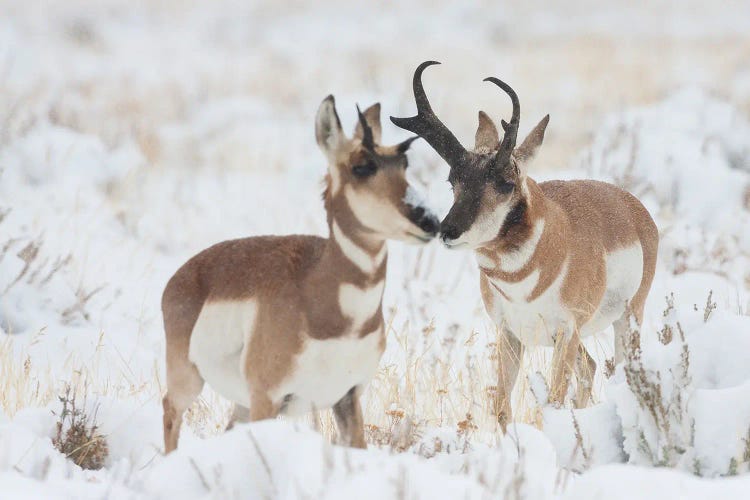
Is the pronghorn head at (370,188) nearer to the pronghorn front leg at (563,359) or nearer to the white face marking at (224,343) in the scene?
the white face marking at (224,343)

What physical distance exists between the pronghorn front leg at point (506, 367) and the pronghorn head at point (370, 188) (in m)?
1.99

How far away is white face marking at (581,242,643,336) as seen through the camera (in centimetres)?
506

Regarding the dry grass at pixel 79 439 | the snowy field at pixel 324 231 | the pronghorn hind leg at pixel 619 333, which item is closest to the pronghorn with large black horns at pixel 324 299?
the snowy field at pixel 324 231

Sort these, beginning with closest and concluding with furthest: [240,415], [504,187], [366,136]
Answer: [366,136] < [240,415] < [504,187]

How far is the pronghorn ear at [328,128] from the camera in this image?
2.91 metres

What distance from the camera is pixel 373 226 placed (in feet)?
9.37

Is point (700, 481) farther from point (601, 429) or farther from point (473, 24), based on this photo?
point (473, 24)

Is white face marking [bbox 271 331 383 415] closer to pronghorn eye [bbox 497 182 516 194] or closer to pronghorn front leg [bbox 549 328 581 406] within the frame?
pronghorn eye [bbox 497 182 516 194]

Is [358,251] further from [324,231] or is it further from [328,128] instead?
[324,231]

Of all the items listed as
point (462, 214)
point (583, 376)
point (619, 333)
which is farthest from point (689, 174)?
point (462, 214)

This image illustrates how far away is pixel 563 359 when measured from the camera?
4.59 m

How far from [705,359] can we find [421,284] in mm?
4477

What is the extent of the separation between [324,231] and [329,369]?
639 cm

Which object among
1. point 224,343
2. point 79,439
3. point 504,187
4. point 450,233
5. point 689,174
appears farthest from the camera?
point 689,174
